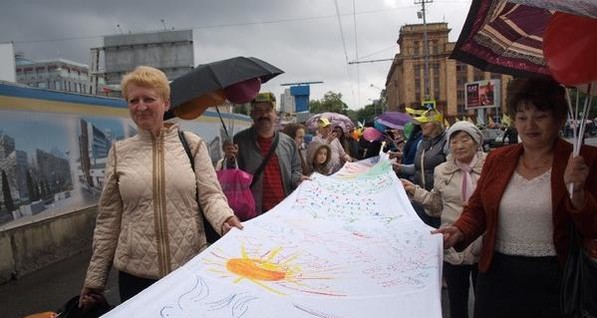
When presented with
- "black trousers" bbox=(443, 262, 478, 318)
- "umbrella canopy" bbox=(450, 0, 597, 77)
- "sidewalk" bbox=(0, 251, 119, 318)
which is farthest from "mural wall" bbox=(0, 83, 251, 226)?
"umbrella canopy" bbox=(450, 0, 597, 77)

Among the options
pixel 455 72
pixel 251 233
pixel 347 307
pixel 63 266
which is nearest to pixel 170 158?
pixel 251 233

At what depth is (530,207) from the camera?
2396 millimetres

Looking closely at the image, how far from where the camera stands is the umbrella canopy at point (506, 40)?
2.43m

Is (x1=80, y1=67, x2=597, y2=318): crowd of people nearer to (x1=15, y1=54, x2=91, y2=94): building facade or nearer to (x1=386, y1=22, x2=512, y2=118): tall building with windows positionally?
(x1=15, y1=54, x2=91, y2=94): building facade

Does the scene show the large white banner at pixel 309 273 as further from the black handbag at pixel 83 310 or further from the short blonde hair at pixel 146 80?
the short blonde hair at pixel 146 80

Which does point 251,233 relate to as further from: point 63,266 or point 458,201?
point 63,266

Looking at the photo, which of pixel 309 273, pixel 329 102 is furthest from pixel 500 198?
pixel 329 102

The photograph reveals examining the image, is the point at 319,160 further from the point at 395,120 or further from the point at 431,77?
the point at 431,77

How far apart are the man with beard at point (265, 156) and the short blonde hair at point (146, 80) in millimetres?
1763

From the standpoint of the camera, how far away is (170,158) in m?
2.65

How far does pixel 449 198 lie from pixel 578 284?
156 centimetres

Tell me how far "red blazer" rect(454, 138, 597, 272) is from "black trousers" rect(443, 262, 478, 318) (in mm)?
964

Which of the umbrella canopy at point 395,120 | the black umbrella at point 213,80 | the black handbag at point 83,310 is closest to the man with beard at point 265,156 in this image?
the black umbrella at point 213,80

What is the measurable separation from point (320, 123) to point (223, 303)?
7826 millimetres
